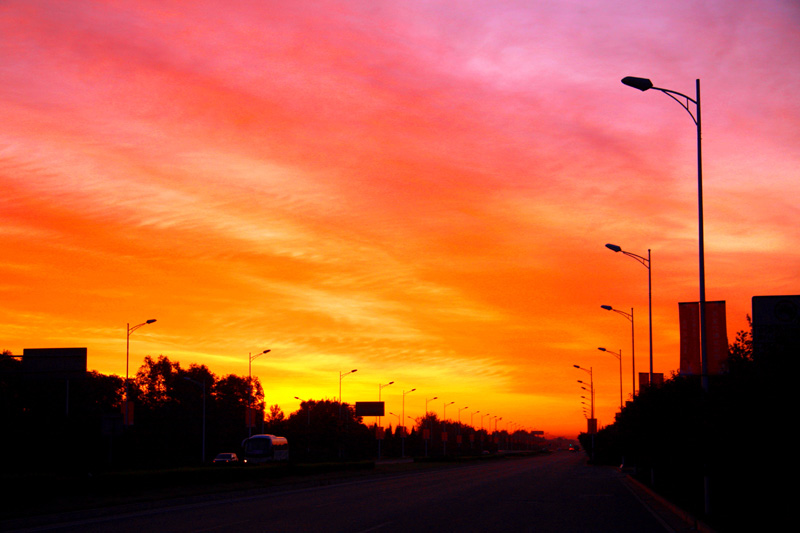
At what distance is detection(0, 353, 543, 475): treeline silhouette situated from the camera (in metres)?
60.2

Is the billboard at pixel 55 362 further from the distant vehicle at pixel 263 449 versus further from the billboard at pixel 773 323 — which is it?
the billboard at pixel 773 323

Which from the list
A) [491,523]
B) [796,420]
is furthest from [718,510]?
[796,420]

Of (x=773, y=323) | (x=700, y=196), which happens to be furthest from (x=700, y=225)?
(x=773, y=323)

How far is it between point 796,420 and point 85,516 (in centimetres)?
1787

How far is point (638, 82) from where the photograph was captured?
2309 centimetres

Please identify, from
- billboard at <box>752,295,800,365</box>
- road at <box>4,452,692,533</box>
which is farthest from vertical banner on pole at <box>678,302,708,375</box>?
billboard at <box>752,295,800,365</box>

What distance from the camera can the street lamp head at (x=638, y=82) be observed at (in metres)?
23.0

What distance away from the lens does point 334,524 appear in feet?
63.8

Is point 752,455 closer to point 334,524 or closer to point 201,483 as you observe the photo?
point 334,524

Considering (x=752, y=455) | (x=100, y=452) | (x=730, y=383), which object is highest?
(x=730, y=383)

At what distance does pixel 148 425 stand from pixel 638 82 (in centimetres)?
10671

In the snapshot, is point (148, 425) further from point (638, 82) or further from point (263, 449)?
point (638, 82)

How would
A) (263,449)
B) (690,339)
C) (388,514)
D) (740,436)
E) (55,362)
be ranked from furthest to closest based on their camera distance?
(263,449) → (55,362) → (690,339) → (388,514) → (740,436)

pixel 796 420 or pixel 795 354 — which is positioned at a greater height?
pixel 795 354
